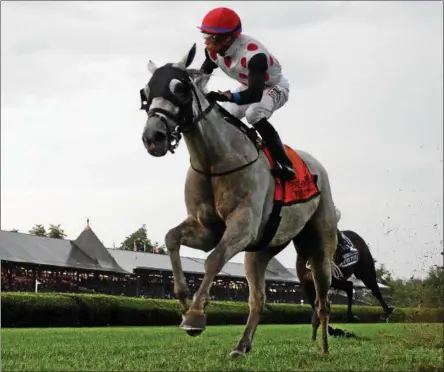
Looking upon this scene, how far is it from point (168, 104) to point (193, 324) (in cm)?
135

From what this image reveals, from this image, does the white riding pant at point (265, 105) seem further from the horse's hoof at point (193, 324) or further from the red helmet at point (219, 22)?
the horse's hoof at point (193, 324)

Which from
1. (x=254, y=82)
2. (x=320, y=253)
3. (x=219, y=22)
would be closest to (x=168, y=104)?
(x=254, y=82)

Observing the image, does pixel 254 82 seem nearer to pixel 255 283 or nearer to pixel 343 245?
pixel 255 283

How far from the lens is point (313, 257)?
577cm

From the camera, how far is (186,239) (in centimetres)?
452

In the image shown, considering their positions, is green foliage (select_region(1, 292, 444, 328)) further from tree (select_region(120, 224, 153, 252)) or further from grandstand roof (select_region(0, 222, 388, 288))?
tree (select_region(120, 224, 153, 252))

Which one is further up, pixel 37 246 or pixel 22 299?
pixel 37 246

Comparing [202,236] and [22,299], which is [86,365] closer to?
[202,236]

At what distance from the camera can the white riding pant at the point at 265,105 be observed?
4.98 m

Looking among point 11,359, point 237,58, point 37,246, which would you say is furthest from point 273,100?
point 37,246

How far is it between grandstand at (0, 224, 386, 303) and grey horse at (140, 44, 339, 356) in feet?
64.0

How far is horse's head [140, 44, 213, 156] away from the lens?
403cm

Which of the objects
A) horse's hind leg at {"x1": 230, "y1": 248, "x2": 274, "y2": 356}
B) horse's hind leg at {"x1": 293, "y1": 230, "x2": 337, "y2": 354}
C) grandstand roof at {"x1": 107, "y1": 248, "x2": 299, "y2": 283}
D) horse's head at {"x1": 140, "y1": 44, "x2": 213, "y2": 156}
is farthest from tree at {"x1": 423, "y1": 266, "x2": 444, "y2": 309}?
grandstand roof at {"x1": 107, "y1": 248, "x2": 299, "y2": 283}

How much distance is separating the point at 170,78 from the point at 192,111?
0.27 meters
